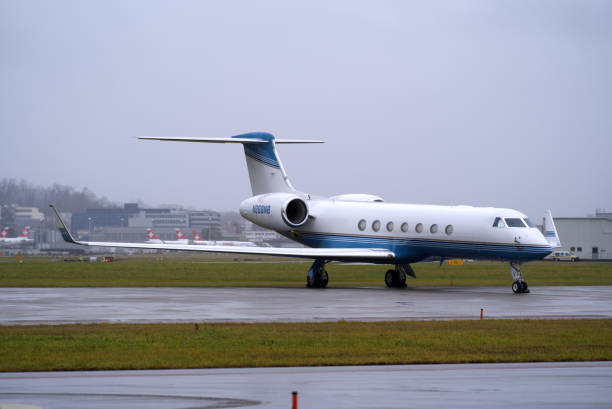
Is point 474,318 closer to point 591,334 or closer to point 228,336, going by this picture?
point 591,334

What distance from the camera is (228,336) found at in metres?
16.2

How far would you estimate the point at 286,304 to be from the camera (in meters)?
25.1

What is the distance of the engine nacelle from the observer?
123 ft

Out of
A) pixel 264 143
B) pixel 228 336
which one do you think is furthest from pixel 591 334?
pixel 264 143

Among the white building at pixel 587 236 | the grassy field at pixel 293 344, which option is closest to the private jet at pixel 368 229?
the grassy field at pixel 293 344

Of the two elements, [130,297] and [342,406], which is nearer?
[342,406]

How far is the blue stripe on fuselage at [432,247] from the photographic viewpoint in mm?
30844

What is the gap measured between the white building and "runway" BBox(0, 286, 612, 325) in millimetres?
65680

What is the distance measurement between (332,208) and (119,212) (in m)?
156

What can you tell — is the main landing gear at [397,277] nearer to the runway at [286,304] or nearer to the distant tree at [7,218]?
the runway at [286,304]

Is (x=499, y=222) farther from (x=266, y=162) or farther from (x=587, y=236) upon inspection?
(x=587, y=236)

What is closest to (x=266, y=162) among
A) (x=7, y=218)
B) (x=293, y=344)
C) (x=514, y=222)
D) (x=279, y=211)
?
(x=279, y=211)

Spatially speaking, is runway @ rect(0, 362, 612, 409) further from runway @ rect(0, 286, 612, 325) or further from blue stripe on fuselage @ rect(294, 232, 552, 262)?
blue stripe on fuselage @ rect(294, 232, 552, 262)

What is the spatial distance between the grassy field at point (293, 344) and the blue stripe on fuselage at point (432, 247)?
38.8ft
